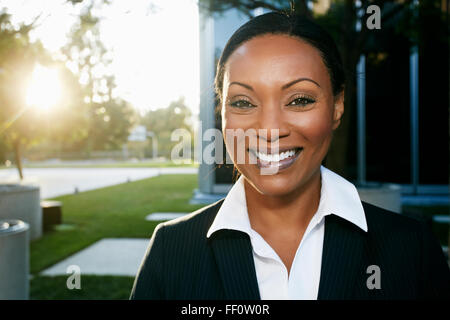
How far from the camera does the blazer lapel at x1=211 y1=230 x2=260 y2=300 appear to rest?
41.1 inches

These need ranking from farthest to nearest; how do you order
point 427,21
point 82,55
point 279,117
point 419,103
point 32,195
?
point 419,103 < point 32,195 < point 427,21 < point 82,55 < point 279,117

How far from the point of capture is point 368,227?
113cm

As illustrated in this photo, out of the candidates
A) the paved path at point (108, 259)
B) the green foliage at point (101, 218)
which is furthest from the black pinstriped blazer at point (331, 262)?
the green foliage at point (101, 218)

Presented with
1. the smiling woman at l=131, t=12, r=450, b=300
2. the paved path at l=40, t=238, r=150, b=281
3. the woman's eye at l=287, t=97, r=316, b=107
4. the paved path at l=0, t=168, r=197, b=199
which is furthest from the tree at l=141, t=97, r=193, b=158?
the paved path at l=0, t=168, r=197, b=199

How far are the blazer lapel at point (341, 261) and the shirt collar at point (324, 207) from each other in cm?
3

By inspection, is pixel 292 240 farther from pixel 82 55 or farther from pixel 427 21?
pixel 427 21

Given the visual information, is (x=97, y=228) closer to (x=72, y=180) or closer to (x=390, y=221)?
(x=390, y=221)

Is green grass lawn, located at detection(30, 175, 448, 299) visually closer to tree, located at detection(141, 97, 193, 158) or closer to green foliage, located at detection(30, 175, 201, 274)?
green foliage, located at detection(30, 175, 201, 274)

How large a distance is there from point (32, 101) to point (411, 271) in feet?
19.7

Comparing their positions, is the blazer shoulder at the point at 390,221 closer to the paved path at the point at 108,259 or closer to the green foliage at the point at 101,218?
the paved path at the point at 108,259

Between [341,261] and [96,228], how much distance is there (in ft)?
22.0

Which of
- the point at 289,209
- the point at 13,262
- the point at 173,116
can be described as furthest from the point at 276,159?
the point at 13,262
